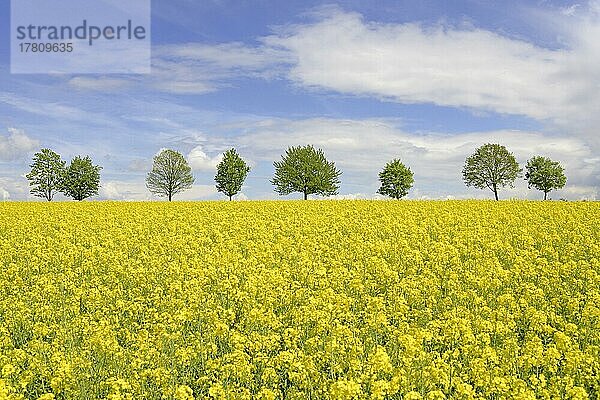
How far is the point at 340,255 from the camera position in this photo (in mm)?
16859

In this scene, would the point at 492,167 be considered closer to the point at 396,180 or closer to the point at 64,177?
the point at 396,180

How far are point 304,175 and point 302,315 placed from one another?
211 ft

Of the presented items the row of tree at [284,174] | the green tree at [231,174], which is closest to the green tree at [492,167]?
the row of tree at [284,174]

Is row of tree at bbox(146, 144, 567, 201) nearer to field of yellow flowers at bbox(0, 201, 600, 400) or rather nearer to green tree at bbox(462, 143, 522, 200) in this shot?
green tree at bbox(462, 143, 522, 200)

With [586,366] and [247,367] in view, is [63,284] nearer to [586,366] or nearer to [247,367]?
[247,367]

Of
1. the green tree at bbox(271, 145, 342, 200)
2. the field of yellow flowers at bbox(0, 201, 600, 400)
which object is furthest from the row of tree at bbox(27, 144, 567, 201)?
the field of yellow flowers at bbox(0, 201, 600, 400)

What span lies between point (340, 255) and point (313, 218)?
1020 cm

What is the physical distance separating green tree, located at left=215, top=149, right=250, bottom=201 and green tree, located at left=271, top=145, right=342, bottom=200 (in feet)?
15.8

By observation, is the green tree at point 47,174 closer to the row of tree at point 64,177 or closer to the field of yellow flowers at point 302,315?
the row of tree at point 64,177

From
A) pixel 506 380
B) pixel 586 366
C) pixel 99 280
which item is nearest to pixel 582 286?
pixel 586 366

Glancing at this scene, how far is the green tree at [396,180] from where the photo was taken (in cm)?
7988

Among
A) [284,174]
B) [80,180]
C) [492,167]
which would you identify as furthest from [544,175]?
[80,180]

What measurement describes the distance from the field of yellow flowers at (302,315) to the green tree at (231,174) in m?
54.3

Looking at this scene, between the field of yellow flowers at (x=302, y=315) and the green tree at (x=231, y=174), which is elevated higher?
the green tree at (x=231, y=174)
